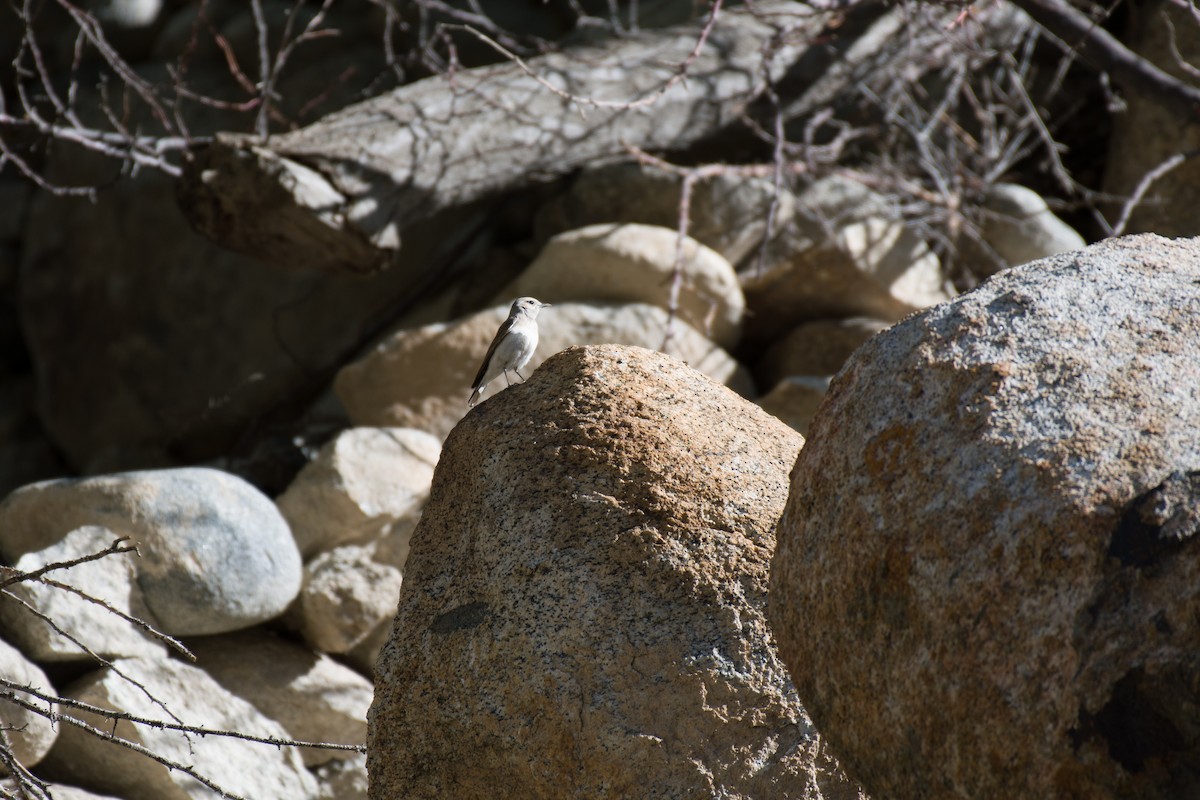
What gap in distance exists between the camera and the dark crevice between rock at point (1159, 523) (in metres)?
1.83

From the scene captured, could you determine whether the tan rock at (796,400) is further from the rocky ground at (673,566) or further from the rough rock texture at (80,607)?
the rough rock texture at (80,607)

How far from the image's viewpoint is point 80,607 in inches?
167

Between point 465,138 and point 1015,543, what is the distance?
4275 millimetres

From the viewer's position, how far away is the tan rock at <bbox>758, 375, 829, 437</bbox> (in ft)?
18.1

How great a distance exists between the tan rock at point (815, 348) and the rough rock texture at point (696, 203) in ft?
1.68

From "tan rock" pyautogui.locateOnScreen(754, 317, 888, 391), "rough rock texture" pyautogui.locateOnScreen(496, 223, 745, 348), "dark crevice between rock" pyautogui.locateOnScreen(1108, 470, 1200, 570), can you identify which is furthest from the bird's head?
"dark crevice between rock" pyautogui.locateOnScreen(1108, 470, 1200, 570)

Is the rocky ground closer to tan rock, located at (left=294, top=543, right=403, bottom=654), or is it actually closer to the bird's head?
tan rock, located at (left=294, top=543, right=403, bottom=654)

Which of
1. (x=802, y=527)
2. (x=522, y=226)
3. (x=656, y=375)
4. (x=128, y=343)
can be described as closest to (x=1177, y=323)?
(x=802, y=527)

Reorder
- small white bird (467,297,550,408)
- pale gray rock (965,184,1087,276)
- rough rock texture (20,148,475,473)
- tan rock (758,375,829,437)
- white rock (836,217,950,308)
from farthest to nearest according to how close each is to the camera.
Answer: rough rock texture (20,148,475,473)
pale gray rock (965,184,1087,276)
white rock (836,217,950,308)
tan rock (758,375,829,437)
small white bird (467,297,550,408)

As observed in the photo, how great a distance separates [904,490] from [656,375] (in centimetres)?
104

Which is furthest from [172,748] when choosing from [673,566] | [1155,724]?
[1155,724]

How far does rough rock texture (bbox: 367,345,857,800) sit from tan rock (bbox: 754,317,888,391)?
307 cm

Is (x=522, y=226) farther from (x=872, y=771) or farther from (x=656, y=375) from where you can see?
(x=872, y=771)

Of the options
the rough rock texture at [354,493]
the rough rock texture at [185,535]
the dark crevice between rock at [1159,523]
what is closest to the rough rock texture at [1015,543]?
the dark crevice between rock at [1159,523]
